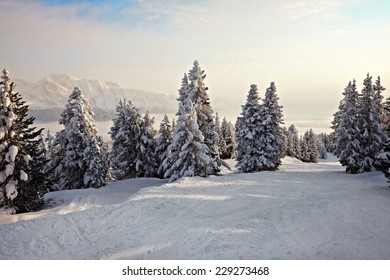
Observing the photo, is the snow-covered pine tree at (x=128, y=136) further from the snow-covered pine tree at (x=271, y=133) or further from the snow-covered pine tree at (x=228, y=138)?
the snow-covered pine tree at (x=228, y=138)

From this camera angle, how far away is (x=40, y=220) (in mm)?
10750

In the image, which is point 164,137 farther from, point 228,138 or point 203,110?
point 228,138

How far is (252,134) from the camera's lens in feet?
102

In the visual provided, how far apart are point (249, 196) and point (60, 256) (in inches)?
376

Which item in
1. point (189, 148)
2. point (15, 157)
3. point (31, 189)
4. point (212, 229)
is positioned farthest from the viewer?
point (189, 148)

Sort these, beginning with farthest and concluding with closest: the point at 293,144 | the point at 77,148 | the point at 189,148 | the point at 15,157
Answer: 1. the point at 293,144
2. the point at 77,148
3. the point at 189,148
4. the point at 15,157

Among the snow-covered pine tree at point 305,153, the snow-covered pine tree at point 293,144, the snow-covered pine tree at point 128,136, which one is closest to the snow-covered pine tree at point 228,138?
the snow-covered pine tree at point 293,144

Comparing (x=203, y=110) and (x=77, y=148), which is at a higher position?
(x=203, y=110)

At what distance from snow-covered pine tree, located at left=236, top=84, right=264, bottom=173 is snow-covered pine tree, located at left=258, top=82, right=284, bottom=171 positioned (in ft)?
1.30

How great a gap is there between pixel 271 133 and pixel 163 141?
502 inches

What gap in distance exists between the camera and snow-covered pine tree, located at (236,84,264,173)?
103 ft

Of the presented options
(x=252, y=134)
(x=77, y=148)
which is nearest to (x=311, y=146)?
(x=252, y=134)

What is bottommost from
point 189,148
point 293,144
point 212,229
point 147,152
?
point 212,229

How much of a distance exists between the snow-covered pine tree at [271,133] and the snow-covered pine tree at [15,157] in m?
22.8
